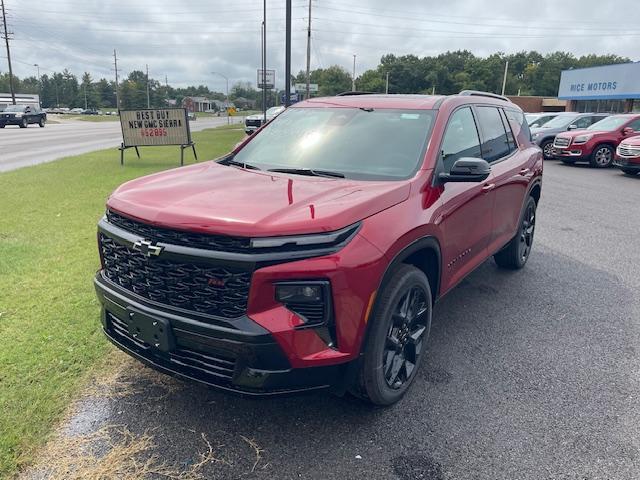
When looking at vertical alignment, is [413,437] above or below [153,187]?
below

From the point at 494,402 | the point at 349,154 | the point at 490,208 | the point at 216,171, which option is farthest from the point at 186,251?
the point at 490,208

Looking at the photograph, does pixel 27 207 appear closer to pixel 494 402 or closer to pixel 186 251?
pixel 186 251

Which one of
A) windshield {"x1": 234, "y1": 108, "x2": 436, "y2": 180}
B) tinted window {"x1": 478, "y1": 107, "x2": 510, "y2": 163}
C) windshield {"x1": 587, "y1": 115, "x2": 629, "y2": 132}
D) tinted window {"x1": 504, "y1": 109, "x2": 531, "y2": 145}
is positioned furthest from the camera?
windshield {"x1": 587, "y1": 115, "x2": 629, "y2": 132}

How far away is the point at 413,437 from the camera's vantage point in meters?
2.79

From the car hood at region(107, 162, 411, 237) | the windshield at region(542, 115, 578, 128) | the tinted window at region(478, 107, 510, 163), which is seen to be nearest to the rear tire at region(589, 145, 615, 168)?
the windshield at region(542, 115, 578, 128)

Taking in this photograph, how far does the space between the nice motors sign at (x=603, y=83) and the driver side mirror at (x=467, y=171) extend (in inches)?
1575

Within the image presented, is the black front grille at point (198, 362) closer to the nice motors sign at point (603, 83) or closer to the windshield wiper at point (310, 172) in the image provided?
the windshield wiper at point (310, 172)

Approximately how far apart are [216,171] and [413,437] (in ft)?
7.02

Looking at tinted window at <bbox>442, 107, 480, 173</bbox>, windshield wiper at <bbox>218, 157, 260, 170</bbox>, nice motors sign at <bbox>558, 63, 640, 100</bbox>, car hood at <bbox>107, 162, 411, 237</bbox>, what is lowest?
car hood at <bbox>107, 162, 411, 237</bbox>

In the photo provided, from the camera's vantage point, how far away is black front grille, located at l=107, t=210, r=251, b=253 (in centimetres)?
238

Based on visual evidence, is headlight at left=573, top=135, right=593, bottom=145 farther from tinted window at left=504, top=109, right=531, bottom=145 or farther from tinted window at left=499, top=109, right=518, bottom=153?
tinted window at left=499, top=109, right=518, bottom=153

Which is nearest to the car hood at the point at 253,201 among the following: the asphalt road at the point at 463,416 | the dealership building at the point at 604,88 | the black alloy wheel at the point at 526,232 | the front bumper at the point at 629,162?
the asphalt road at the point at 463,416

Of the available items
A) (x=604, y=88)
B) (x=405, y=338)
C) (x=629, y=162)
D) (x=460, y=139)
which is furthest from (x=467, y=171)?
(x=604, y=88)

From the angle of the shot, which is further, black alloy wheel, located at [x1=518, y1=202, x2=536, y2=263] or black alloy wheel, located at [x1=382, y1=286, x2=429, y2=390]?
black alloy wheel, located at [x1=518, y1=202, x2=536, y2=263]
